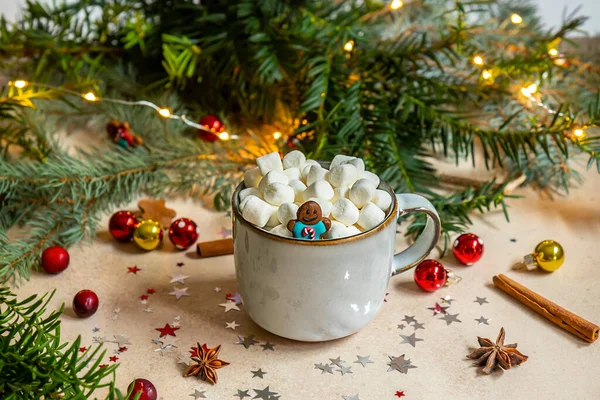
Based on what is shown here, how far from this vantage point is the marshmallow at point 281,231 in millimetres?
601

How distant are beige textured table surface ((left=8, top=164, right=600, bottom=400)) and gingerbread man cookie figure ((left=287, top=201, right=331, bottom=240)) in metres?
0.14

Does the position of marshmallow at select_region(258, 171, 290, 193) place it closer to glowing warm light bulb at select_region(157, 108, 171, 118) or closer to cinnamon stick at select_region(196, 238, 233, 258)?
cinnamon stick at select_region(196, 238, 233, 258)

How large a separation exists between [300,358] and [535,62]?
0.60 meters

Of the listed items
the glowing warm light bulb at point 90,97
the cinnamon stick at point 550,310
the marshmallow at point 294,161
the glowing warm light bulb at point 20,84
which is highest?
the marshmallow at point 294,161

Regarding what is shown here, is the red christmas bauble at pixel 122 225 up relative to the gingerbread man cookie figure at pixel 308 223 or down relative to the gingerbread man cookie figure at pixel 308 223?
down

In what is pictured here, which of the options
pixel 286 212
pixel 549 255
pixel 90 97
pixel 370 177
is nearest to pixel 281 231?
pixel 286 212

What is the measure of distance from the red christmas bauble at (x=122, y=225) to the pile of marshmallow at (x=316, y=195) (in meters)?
0.22

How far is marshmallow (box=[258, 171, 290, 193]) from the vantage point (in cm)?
64

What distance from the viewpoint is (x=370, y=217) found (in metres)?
0.61

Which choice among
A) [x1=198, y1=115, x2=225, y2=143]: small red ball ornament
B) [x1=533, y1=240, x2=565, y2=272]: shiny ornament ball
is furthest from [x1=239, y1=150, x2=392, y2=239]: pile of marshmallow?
[x1=198, y1=115, x2=225, y2=143]: small red ball ornament

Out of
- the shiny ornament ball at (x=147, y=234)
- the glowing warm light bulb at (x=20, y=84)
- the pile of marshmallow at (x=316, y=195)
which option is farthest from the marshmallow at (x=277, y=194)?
the glowing warm light bulb at (x=20, y=84)

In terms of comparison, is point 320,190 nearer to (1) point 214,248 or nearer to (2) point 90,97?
(1) point 214,248

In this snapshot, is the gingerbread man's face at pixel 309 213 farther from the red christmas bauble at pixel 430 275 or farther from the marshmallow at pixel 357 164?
the red christmas bauble at pixel 430 275

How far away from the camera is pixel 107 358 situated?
0.65 metres
